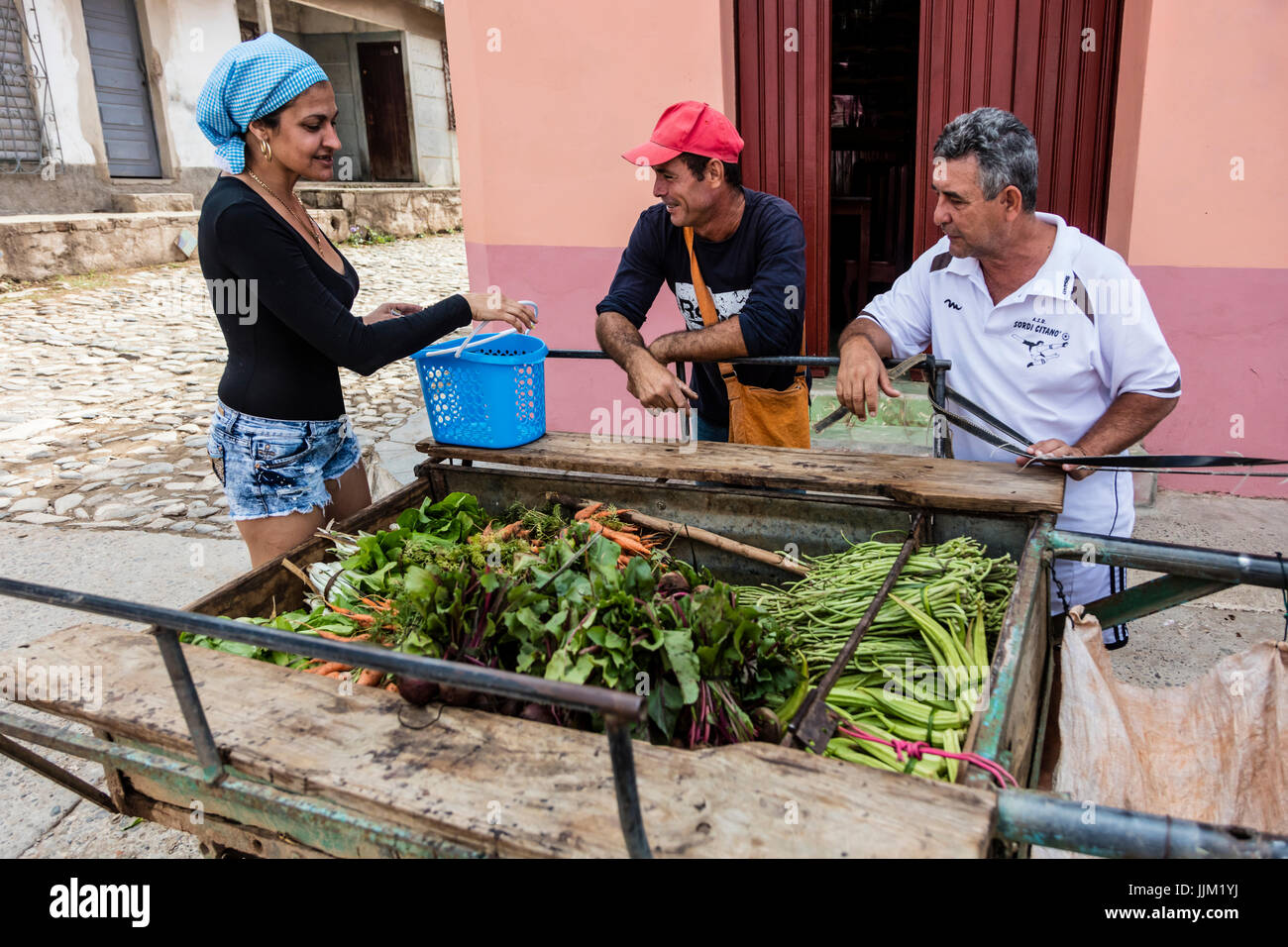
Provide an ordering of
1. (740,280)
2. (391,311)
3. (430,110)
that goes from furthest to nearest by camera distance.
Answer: (430,110)
(740,280)
(391,311)

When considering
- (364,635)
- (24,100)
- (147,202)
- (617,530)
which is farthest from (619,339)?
(24,100)

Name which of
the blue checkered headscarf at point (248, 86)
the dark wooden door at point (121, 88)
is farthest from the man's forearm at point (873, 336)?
the dark wooden door at point (121, 88)

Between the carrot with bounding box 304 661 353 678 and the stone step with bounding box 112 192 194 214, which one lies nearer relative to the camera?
the carrot with bounding box 304 661 353 678

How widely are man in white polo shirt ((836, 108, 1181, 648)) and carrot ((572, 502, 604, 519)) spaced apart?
2.92 feet

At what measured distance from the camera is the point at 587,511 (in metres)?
2.90

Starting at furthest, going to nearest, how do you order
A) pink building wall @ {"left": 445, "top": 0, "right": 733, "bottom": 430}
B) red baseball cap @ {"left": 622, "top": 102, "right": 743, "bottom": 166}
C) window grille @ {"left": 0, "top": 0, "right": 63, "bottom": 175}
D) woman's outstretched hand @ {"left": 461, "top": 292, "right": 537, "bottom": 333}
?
window grille @ {"left": 0, "top": 0, "right": 63, "bottom": 175}
pink building wall @ {"left": 445, "top": 0, "right": 733, "bottom": 430}
red baseball cap @ {"left": 622, "top": 102, "right": 743, "bottom": 166}
woman's outstretched hand @ {"left": 461, "top": 292, "right": 537, "bottom": 333}

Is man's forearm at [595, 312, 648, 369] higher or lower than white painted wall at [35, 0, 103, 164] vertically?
lower

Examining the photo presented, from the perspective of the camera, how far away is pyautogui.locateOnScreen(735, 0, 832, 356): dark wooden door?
17.8 ft

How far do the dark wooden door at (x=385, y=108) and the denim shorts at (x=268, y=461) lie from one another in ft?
63.7

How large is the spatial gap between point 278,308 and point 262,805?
1.42 m

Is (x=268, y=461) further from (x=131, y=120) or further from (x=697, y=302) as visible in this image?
(x=131, y=120)

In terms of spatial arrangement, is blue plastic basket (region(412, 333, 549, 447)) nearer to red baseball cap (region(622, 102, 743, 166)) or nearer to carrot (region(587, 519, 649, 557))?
carrot (region(587, 519, 649, 557))

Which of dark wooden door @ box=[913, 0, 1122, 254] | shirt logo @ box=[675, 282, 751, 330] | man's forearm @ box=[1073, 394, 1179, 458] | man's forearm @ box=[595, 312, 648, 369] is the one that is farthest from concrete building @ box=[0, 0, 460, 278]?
man's forearm @ box=[1073, 394, 1179, 458]

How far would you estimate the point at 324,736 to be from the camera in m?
1.78
